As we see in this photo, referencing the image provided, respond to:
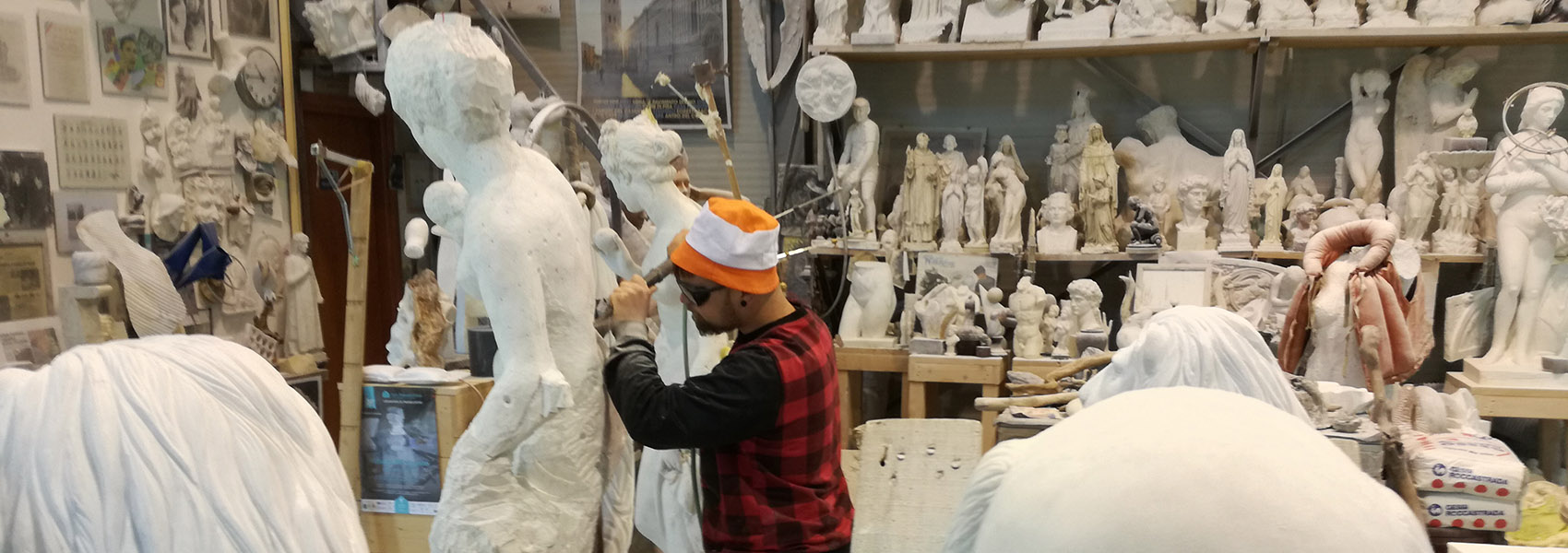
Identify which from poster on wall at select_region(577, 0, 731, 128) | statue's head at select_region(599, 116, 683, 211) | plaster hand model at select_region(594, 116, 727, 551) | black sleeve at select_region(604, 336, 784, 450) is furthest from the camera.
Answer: poster on wall at select_region(577, 0, 731, 128)

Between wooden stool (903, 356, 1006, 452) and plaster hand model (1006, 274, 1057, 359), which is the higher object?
plaster hand model (1006, 274, 1057, 359)

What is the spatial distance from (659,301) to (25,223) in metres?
2.81

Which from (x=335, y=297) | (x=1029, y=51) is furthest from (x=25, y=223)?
(x=1029, y=51)

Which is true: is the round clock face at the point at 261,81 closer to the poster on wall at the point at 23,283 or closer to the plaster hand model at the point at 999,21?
the poster on wall at the point at 23,283

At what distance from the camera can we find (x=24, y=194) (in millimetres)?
3914

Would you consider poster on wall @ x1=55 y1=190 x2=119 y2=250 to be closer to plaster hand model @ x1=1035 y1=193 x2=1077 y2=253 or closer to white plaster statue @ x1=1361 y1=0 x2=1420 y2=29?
plaster hand model @ x1=1035 y1=193 x2=1077 y2=253

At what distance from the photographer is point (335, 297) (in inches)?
231

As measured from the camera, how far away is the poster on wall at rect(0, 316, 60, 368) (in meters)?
3.78

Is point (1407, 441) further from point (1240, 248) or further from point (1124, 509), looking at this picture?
point (1124, 509)

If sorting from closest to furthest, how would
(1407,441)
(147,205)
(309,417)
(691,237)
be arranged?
1. (309,417)
2. (691,237)
3. (1407,441)
4. (147,205)

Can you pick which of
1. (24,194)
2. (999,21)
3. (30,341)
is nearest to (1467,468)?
(999,21)

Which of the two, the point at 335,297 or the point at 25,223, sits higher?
the point at 25,223

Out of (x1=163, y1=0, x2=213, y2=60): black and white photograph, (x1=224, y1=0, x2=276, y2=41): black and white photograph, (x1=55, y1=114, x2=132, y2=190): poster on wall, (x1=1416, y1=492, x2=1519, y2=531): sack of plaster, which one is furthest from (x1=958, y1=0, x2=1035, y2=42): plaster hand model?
(x1=55, y1=114, x2=132, y2=190): poster on wall

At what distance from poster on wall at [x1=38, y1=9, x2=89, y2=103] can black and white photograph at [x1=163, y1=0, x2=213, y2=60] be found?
474mm
